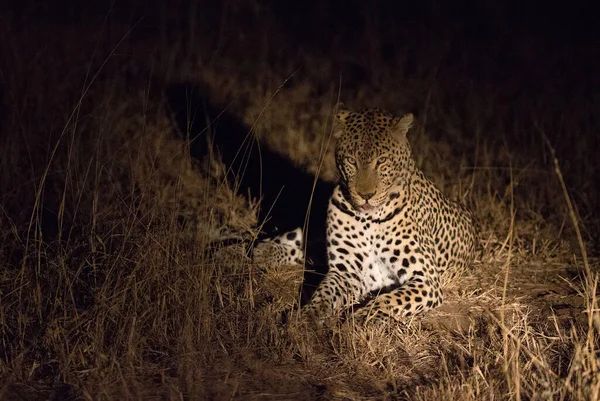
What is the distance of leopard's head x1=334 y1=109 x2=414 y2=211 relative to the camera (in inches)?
234

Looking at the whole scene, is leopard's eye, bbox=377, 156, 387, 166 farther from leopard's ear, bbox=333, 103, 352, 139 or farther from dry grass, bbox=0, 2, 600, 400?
dry grass, bbox=0, 2, 600, 400

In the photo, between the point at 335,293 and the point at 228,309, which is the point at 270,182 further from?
the point at 228,309

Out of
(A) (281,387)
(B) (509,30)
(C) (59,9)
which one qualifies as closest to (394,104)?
(B) (509,30)

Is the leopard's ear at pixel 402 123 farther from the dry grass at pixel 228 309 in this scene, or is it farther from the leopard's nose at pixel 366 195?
the dry grass at pixel 228 309

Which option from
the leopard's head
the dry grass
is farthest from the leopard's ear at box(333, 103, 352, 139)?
the dry grass

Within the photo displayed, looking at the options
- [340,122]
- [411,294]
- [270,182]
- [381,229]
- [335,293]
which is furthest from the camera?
[270,182]

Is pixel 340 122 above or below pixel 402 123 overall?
below

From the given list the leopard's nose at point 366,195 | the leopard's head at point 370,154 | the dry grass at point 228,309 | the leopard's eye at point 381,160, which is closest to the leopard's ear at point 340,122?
the leopard's head at point 370,154

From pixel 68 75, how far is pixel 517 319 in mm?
5350

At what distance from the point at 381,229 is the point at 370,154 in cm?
58

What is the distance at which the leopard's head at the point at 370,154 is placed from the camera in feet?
19.5

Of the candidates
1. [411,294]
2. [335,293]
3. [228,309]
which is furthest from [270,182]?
[228,309]

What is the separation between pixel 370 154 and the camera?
5.94 meters

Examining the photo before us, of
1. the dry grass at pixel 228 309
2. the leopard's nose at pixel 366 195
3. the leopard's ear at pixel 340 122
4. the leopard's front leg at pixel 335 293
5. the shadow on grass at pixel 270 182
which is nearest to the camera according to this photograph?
the dry grass at pixel 228 309
